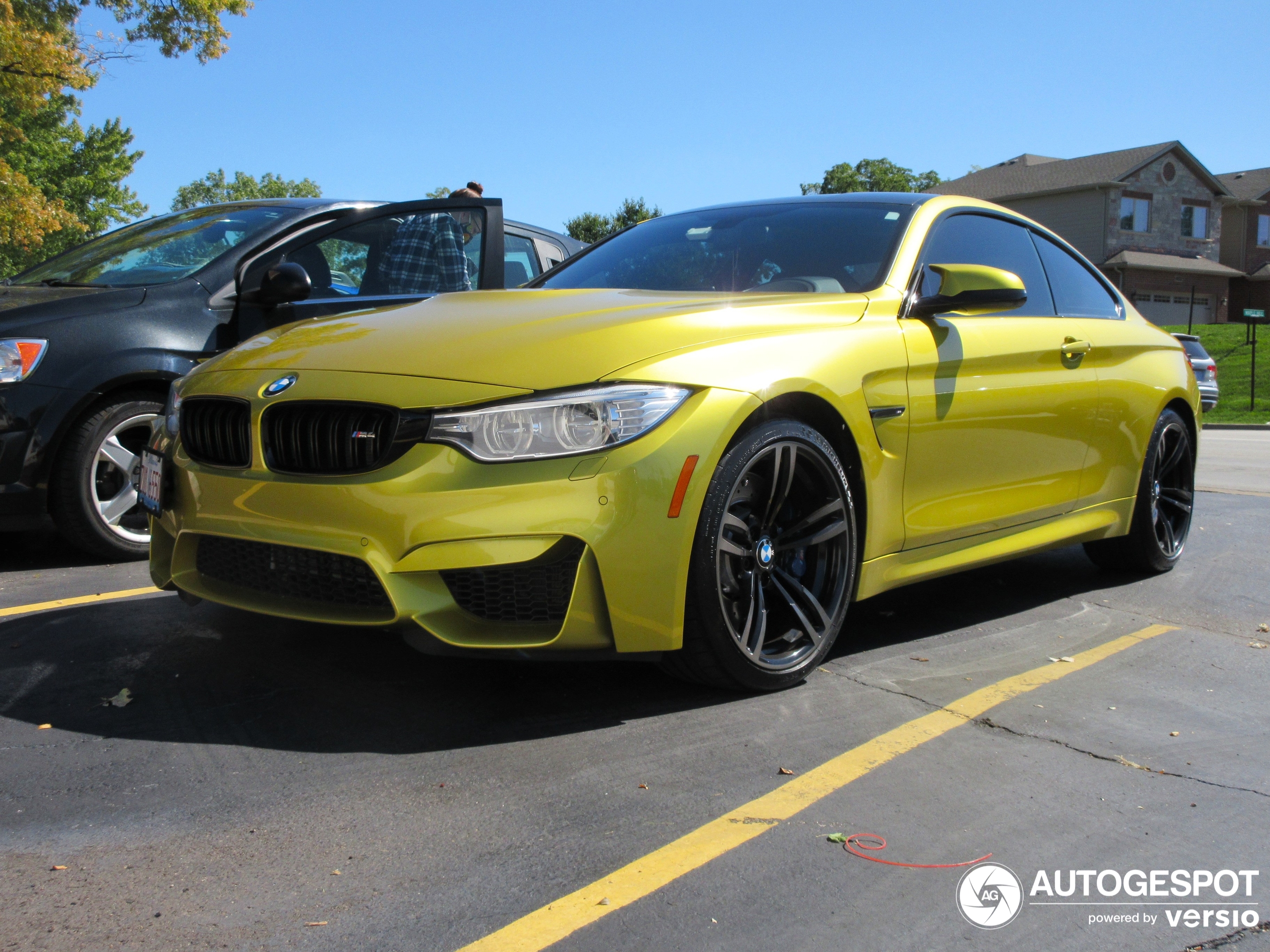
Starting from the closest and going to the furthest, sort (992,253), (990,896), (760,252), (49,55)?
(990,896) < (760,252) < (992,253) < (49,55)

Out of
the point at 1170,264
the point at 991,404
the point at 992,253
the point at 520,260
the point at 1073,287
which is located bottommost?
the point at 991,404

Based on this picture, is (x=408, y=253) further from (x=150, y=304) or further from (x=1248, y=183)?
(x=1248, y=183)

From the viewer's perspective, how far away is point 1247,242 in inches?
1914

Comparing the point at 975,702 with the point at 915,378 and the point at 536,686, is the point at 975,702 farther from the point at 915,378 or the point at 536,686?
the point at 536,686

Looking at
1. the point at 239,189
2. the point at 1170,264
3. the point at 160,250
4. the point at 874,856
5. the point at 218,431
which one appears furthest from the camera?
the point at 239,189

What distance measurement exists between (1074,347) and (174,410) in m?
3.32

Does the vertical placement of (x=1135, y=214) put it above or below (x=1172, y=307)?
above

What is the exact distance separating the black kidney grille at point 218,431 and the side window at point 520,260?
3284 millimetres

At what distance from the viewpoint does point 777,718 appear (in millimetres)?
3160

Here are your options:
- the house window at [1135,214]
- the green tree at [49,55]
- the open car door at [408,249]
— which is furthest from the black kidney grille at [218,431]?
the house window at [1135,214]

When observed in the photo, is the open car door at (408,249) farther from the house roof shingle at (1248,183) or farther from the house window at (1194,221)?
the house roof shingle at (1248,183)

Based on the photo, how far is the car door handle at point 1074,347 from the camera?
14.8 feet

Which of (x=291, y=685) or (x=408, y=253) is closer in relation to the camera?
(x=291, y=685)

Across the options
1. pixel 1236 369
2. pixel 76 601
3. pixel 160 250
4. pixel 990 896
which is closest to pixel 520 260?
pixel 160 250
